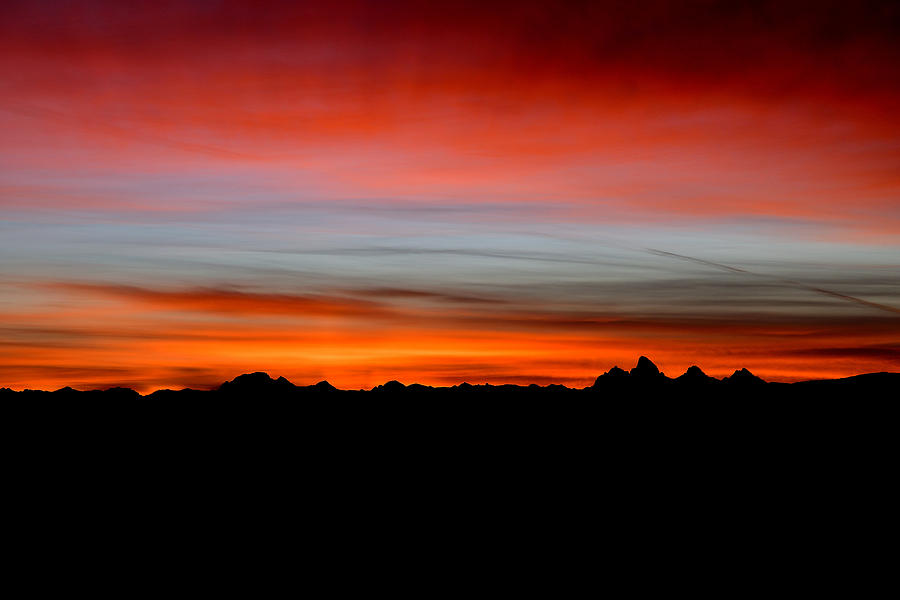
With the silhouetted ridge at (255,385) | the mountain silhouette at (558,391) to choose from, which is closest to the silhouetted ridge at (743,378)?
the mountain silhouette at (558,391)

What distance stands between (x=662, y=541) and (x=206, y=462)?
59.1 m

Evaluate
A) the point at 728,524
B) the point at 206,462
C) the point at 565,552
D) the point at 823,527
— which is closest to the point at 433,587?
the point at 565,552

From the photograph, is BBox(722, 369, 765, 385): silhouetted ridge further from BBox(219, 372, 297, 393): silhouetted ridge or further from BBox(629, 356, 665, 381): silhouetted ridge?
BBox(219, 372, 297, 393): silhouetted ridge

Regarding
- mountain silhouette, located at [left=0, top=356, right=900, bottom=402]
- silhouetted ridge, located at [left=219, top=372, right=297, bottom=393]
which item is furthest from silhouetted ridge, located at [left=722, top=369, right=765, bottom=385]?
silhouetted ridge, located at [left=219, top=372, right=297, bottom=393]

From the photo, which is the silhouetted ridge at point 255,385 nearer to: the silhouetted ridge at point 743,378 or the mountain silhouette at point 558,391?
the mountain silhouette at point 558,391

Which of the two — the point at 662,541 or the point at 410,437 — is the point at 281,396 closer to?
the point at 410,437

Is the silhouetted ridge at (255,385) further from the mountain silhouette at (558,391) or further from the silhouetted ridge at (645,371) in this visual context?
the silhouetted ridge at (645,371)

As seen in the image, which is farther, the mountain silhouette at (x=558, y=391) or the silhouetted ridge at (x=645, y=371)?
the silhouetted ridge at (x=645, y=371)

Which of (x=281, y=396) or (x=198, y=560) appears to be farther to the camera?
(x=281, y=396)

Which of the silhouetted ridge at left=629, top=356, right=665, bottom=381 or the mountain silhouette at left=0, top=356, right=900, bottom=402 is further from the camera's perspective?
the silhouetted ridge at left=629, top=356, right=665, bottom=381

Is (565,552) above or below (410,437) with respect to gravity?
below

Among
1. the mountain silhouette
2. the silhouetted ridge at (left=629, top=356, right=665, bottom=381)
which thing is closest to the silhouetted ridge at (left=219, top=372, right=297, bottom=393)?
the mountain silhouette

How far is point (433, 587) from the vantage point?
8688cm

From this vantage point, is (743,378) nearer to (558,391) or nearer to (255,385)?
(558,391)
